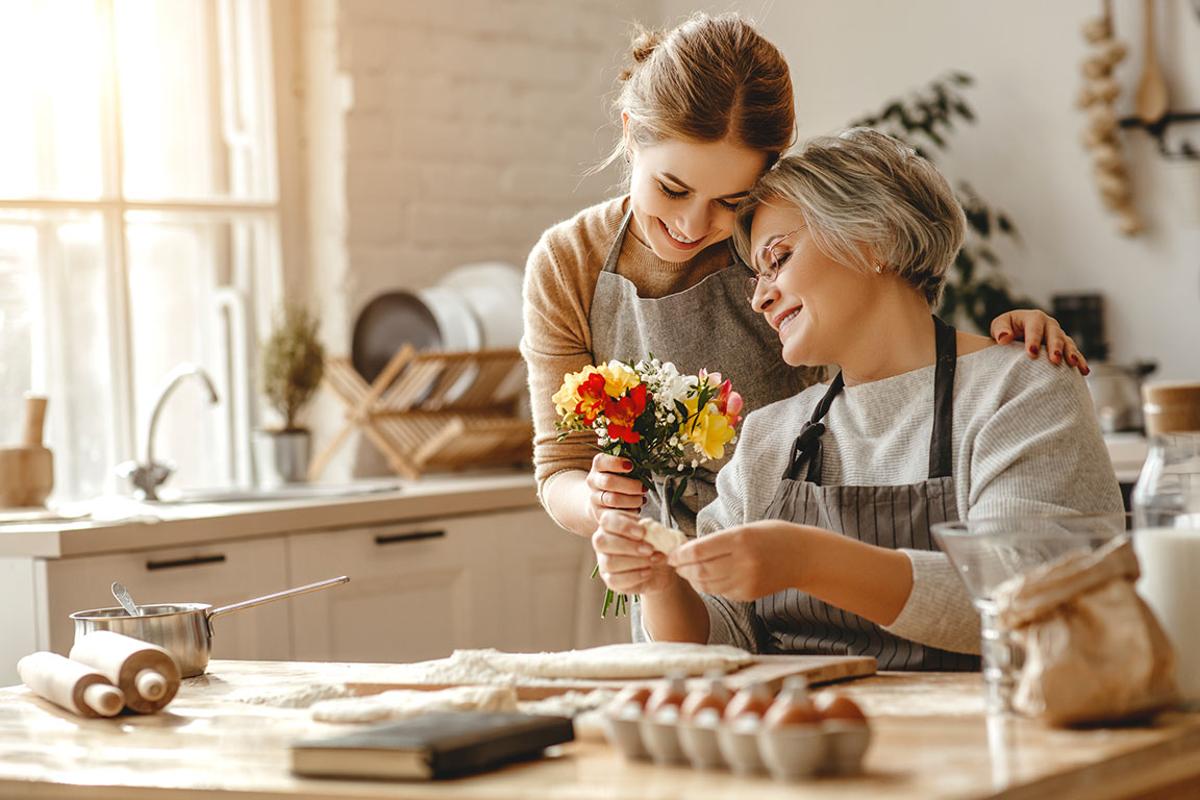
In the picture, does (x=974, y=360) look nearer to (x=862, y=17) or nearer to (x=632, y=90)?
(x=632, y=90)


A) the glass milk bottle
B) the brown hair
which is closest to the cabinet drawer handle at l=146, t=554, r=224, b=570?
the brown hair

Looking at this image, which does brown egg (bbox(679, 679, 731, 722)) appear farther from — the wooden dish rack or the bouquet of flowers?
the wooden dish rack

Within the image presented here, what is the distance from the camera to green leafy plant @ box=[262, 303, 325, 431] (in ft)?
14.1

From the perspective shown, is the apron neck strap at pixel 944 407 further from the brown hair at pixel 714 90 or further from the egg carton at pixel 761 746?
the egg carton at pixel 761 746

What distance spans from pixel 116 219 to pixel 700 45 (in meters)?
2.41

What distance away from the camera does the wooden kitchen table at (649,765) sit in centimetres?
131

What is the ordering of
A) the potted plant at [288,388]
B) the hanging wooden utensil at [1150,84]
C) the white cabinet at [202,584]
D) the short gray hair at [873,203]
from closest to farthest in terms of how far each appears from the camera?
the short gray hair at [873,203], the white cabinet at [202,584], the potted plant at [288,388], the hanging wooden utensil at [1150,84]

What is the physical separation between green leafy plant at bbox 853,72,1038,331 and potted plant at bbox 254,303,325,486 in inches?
70.1

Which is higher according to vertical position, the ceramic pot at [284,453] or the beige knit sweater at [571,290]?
the beige knit sweater at [571,290]

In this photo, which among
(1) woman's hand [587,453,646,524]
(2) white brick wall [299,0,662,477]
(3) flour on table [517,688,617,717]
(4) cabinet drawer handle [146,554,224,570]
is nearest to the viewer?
(3) flour on table [517,688,617,717]

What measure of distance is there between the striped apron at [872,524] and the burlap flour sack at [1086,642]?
53cm

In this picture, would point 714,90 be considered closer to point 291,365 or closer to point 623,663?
point 623,663

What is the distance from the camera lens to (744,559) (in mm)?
1742

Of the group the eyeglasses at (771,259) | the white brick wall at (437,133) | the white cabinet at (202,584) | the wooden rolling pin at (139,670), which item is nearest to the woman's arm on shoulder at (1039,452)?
the eyeglasses at (771,259)
